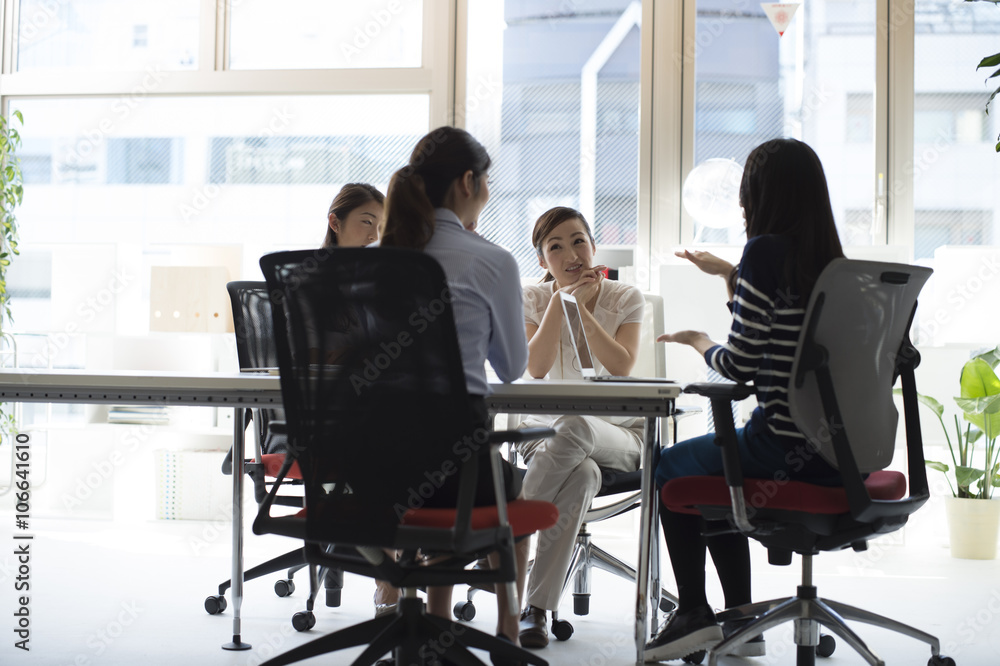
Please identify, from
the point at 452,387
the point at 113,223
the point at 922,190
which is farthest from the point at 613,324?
the point at 113,223

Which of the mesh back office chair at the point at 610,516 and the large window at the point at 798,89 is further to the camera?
the large window at the point at 798,89

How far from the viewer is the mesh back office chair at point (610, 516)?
102 inches

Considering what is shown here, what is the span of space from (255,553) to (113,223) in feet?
6.89

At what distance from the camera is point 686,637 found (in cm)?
212

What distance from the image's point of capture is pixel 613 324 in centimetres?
284

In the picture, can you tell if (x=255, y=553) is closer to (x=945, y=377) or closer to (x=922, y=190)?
(x=945, y=377)

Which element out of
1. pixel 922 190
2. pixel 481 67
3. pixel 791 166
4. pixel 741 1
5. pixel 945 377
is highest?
pixel 741 1

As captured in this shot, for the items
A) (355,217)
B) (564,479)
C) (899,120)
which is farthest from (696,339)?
(899,120)

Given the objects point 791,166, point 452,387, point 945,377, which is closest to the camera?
point 452,387

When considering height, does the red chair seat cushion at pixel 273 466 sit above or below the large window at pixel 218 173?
below

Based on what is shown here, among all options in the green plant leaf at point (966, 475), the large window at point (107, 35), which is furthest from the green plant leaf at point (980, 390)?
the large window at point (107, 35)

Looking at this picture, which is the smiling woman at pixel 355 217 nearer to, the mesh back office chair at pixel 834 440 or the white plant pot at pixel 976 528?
the mesh back office chair at pixel 834 440

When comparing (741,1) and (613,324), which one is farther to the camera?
(741,1)

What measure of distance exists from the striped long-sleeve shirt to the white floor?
2.59ft
